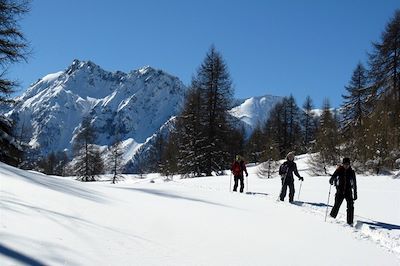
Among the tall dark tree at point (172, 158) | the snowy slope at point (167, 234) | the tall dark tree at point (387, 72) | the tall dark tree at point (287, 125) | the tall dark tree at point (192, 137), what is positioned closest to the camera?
the snowy slope at point (167, 234)

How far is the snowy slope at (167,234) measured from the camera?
574 centimetres

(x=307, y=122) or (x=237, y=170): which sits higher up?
(x=307, y=122)

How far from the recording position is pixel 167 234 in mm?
7930

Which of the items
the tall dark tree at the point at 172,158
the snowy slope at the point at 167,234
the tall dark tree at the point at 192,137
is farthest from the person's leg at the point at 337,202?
the tall dark tree at the point at 172,158

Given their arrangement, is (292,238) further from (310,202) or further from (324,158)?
(324,158)

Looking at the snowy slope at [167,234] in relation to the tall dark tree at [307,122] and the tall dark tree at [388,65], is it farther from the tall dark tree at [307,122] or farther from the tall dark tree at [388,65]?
the tall dark tree at [307,122]

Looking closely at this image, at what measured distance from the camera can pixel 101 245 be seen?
6180 millimetres

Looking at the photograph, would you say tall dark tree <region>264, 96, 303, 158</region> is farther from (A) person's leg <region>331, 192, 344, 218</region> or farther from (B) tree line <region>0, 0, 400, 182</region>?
(A) person's leg <region>331, 192, 344, 218</region>

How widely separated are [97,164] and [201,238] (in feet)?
159

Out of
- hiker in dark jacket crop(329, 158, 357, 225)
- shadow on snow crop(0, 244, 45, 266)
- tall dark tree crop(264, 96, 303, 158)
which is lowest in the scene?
shadow on snow crop(0, 244, 45, 266)

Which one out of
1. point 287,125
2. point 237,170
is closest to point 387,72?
point 237,170

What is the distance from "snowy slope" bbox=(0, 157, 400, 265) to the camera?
574cm

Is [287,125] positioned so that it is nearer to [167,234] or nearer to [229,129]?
[229,129]

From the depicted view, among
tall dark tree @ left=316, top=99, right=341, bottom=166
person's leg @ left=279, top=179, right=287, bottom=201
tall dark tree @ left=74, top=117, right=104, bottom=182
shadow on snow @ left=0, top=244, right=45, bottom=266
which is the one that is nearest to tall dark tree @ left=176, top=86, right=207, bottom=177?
tall dark tree @ left=316, top=99, right=341, bottom=166
